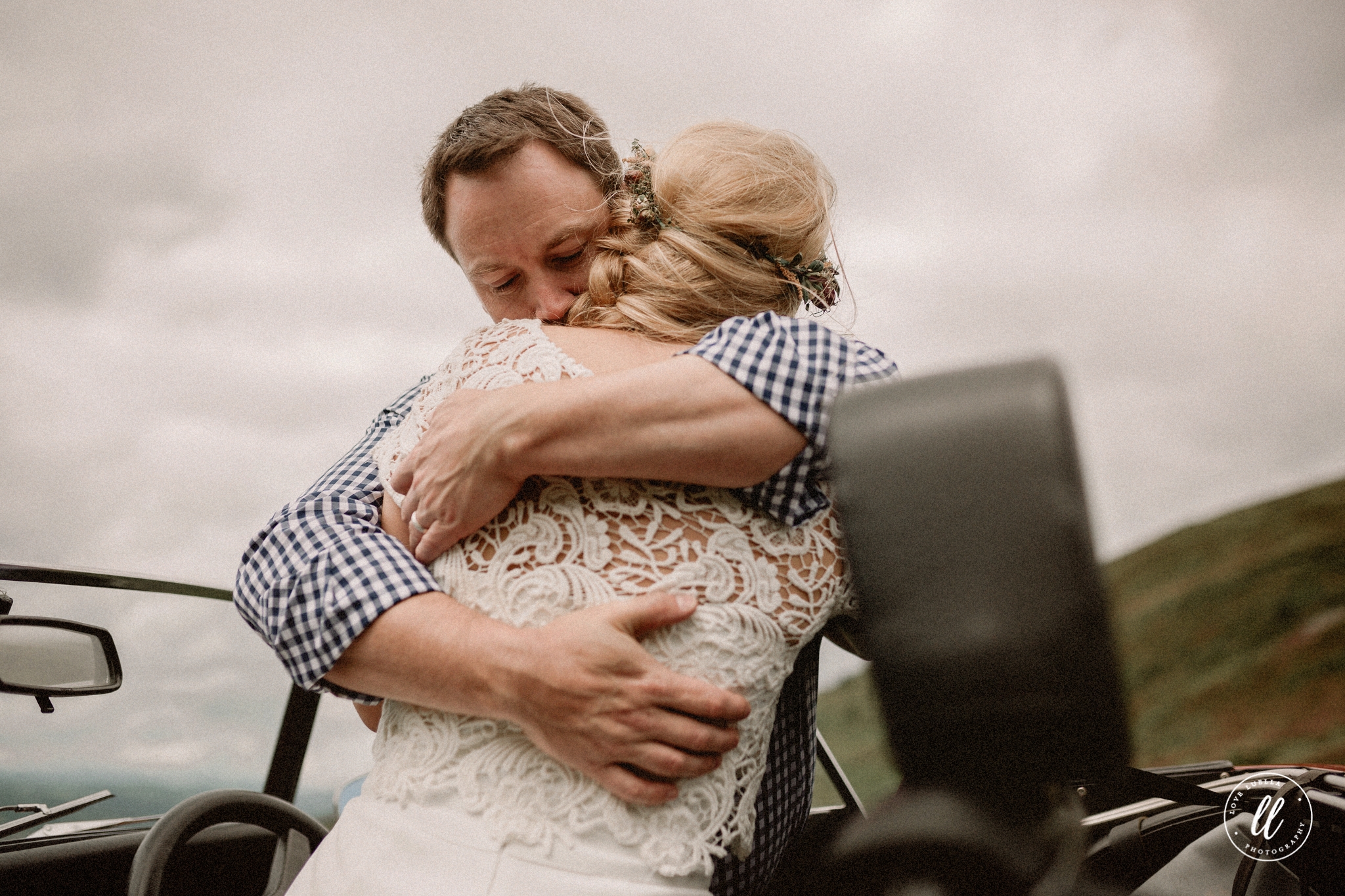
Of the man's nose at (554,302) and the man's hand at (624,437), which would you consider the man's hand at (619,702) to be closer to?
the man's hand at (624,437)

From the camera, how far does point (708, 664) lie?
81 cm

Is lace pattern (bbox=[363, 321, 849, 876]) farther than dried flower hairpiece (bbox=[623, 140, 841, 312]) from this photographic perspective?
No

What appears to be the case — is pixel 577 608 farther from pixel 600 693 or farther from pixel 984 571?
pixel 984 571

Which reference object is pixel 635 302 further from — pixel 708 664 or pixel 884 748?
pixel 884 748

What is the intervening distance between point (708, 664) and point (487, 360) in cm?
41

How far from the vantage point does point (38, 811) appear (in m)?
1.41

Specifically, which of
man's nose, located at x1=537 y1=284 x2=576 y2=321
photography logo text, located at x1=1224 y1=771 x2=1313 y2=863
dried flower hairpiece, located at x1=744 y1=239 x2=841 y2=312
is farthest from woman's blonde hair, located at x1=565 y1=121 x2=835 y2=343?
photography logo text, located at x1=1224 y1=771 x2=1313 y2=863

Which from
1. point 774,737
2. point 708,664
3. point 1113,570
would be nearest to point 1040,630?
point 1113,570

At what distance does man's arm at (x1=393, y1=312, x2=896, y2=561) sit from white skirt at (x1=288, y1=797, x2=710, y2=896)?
0.95 ft

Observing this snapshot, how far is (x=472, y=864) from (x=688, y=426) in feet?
1.46

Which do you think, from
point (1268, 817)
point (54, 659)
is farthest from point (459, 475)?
point (54, 659)

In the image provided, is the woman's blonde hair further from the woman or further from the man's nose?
the man's nose

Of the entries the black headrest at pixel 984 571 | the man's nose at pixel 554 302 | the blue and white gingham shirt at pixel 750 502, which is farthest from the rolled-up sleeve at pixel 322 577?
the black headrest at pixel 984 571

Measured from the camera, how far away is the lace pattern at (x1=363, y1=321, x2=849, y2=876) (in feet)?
2.61
